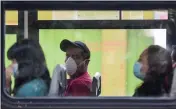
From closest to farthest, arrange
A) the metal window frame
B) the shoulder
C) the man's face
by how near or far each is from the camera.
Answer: the metal window frame
the shoulder
the man's face

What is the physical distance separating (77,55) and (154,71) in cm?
49

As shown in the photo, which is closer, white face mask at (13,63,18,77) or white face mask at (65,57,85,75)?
white face mask at (13,63,18,77)

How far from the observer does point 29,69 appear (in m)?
4.77

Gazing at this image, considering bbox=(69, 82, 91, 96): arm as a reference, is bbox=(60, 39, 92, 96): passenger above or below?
above

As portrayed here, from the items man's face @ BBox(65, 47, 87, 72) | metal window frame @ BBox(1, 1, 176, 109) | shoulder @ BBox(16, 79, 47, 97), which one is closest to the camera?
metal window frame @ BBox(1, 1, 176, 109)

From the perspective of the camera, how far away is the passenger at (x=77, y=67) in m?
4.80

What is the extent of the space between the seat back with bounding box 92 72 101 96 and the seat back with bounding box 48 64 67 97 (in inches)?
7.0

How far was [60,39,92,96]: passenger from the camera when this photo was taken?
4797mm

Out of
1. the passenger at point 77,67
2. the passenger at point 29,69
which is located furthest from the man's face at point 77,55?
the passenger at point 29,69

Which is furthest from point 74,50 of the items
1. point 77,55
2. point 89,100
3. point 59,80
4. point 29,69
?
point 89,100

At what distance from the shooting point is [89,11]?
4.70m

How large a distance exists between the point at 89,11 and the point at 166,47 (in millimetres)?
519

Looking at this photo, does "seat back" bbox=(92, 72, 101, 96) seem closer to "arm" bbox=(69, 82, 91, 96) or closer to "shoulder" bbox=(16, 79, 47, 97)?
"arm" bbox=(69, 82, 91, 96)

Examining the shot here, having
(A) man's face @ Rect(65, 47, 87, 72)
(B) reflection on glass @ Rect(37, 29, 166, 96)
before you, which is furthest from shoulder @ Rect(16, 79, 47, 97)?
(A) man's face @ Rect(65, 47, 87, 72)
